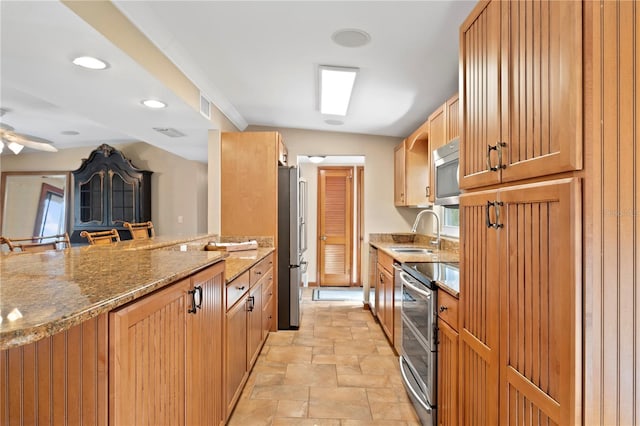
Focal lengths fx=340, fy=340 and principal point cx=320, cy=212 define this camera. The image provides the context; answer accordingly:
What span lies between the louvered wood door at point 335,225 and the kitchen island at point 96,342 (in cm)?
478

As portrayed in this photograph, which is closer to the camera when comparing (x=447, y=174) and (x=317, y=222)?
Answer: (x=447, y=174)

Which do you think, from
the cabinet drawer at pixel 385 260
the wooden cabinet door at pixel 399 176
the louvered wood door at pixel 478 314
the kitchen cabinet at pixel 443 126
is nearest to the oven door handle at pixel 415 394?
the louvered wood door at pixel 478 314

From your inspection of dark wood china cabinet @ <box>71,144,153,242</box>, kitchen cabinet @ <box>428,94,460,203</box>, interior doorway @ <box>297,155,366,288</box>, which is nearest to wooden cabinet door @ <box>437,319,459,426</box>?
kitchen cabinet @ <box>428,94,460,203</box>

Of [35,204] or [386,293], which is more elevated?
[35,204]

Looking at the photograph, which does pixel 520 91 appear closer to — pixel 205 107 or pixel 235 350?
pixel 235 350

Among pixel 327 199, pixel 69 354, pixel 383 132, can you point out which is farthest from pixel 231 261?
pixel 327 199

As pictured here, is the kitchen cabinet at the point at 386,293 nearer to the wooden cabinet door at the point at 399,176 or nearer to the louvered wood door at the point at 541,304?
the wooden cabinet door at the point at 399,176

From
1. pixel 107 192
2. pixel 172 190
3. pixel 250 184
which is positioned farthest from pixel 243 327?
pixel 107 192

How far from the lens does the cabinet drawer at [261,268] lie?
8.94ft

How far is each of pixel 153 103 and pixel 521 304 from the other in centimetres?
291

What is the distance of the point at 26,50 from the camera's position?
6.03ft

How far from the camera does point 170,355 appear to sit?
1.19m

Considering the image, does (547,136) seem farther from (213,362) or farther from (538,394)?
(213,362)

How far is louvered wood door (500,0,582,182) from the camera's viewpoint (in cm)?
89
